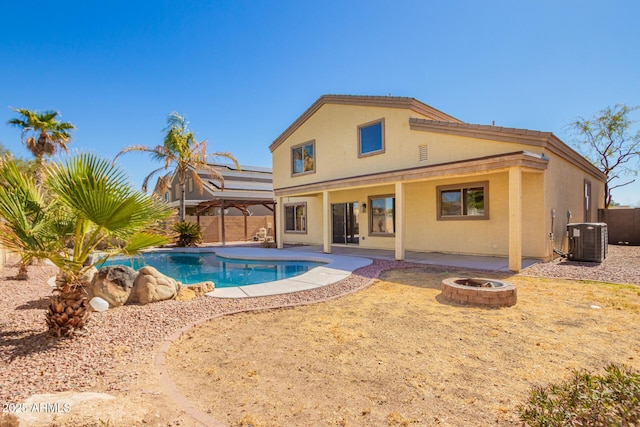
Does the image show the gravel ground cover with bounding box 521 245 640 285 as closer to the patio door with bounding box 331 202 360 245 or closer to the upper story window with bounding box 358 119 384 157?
the upper story window with bounding box 358 119 384 157

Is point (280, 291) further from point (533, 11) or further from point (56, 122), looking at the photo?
point (56, 122)

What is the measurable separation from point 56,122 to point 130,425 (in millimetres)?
21542

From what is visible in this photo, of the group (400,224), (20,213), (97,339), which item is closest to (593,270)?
(400,224)

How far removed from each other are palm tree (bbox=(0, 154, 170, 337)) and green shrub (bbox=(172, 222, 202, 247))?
14.9 metres

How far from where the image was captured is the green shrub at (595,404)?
71.2 inches

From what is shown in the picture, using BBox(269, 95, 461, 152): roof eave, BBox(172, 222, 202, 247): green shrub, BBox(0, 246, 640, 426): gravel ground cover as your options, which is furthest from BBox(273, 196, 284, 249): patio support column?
BBox(0, 246, 640, 426): gravel ground cover

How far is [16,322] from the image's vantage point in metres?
5.02

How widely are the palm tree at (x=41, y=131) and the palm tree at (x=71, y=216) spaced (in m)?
16.6

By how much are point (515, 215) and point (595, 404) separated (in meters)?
7.86

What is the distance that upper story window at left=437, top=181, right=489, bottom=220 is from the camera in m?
11.5

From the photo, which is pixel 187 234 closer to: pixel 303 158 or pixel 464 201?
pixel 303 158

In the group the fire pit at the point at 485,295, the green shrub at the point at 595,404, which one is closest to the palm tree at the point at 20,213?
the green shrub at the point at 595,404

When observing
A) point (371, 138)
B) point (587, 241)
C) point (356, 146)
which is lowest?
point (587, 241)

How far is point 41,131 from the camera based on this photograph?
17375mm
